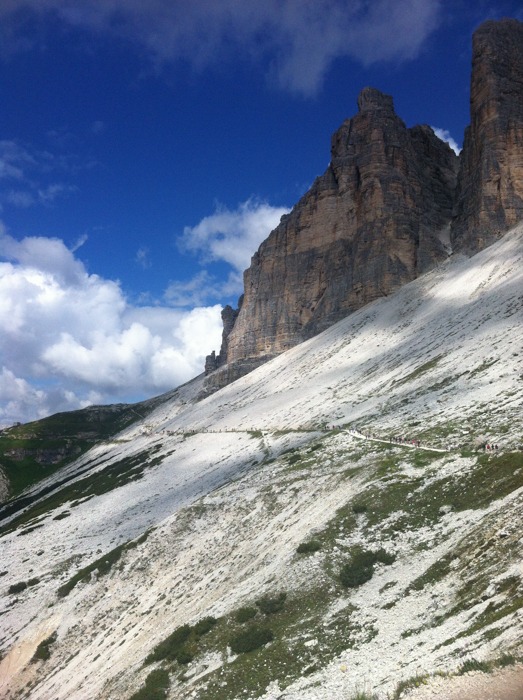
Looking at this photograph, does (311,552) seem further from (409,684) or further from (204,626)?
(409,684)

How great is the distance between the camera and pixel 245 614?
795 inches

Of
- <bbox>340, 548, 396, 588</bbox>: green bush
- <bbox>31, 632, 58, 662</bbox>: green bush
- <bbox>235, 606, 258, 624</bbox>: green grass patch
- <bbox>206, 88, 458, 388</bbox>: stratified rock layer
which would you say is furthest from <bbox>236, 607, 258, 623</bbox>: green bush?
<bbox>206, 88, 458, 388</bbox>: stratified rock layer

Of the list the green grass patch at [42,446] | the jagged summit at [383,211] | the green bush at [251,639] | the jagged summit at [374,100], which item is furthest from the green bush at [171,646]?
the jagged summit at [374,100]

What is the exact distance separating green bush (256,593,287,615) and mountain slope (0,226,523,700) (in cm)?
9

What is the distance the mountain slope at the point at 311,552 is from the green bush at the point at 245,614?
272 millimetres

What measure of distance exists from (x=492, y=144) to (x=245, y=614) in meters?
120

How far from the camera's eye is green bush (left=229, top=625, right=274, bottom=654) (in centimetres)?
1791

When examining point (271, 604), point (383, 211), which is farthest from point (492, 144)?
point (271, 604)

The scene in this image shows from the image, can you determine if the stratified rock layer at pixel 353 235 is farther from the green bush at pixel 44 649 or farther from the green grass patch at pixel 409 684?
the green grass patch at pixel 409 684

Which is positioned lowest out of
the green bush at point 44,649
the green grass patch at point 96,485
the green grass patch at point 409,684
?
the green bush at point 44,649

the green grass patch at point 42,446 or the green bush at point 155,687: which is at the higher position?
the green grass patch at point 42,446

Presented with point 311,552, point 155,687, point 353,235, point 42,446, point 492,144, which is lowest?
point 155,687

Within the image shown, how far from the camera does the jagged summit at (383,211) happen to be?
108m

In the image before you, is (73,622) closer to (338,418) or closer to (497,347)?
(338,418)
